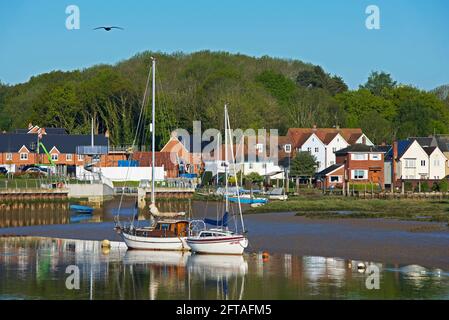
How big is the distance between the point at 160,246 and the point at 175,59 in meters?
132

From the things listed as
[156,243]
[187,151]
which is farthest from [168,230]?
[187,151]

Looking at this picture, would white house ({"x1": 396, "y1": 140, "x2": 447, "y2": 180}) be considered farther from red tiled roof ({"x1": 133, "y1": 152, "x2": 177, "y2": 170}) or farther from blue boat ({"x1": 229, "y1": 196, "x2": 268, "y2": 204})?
blue boat ({"x1": 229, "y1": 196, "x2": 268, "y2": 204})

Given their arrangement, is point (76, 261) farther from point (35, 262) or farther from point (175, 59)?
point (175, 59)

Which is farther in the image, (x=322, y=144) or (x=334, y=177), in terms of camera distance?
(x=322, y=144)

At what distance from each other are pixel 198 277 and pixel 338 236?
16273mm

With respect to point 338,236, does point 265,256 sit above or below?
below

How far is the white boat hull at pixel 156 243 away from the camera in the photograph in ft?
165

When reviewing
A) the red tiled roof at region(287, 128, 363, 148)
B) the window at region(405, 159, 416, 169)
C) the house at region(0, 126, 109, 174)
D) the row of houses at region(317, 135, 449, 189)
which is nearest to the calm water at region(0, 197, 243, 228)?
the row of houses at region(317, 135, 449, 189)

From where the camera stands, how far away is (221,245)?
4809 centimetres

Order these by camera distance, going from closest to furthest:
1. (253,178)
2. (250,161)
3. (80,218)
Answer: (80,218)
(253,178)
(250,161)

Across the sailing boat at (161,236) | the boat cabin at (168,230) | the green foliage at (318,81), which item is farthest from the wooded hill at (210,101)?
the boat cabin at (168,230)

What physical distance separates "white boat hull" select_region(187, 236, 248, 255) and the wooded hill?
2893 inches

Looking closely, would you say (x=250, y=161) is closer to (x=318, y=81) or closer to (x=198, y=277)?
(x=318, y=81)

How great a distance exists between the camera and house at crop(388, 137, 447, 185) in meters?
114
